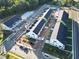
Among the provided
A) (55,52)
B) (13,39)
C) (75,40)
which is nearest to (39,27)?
(13,39)

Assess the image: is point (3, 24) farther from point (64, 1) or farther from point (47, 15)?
point (64, 1)

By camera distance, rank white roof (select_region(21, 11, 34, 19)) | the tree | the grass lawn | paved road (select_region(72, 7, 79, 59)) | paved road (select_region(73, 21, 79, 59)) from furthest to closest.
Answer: the tree < white roof (select_region(21, 11, 34, 19)) < paved road (select_region(72, 7, 79, 59)) < paved road (select_region(73, 21, 79, 59)) < the grass lawn

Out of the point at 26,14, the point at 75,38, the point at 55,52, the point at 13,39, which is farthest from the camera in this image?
the point at 26,14

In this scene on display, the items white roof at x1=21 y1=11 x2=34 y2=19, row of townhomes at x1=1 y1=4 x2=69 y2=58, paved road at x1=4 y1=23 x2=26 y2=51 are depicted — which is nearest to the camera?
paved road at x1=4 y1=23 x2=26 y2=51

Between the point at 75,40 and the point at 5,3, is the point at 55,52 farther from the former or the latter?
the point at 5,3

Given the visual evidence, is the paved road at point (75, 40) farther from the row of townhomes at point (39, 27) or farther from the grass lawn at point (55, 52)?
the row of townhomes at point (39, 27)

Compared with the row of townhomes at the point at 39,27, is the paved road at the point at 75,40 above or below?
below

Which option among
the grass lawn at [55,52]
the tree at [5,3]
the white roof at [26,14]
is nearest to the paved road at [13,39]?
the grass lawn at [55,52]

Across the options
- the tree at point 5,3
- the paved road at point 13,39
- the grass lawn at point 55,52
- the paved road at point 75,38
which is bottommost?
the paved road at point 75,38

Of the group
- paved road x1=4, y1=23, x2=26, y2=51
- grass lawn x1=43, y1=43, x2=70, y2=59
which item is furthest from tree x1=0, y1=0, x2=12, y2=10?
grass lawn x1=43, y1=43, x2=70, y2=59

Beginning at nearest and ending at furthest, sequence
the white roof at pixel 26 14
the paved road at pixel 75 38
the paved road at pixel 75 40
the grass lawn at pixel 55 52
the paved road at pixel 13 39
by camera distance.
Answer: the grass lawn at pixel 55 52, the paved road at pixel 75 40, the paved road at pixel 75 38, the paved road at pixel 13 39, the white roof at pixel 26 14


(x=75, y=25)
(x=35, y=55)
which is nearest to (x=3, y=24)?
(x=35, y=55)

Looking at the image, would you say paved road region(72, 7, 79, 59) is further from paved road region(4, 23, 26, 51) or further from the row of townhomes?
paved road region(4, 23, 26, 51)
